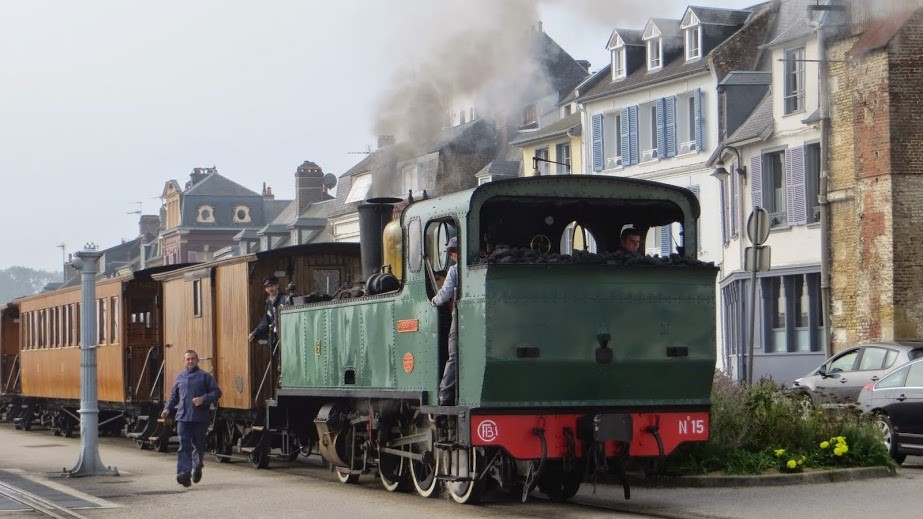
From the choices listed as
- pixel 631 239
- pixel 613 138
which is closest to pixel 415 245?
pixel 631 239

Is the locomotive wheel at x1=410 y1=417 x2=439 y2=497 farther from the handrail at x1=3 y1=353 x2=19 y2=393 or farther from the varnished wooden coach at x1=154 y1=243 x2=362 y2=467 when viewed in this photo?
the handrail at x1=3 y1=353 x2=19 y2=393

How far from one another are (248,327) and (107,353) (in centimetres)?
878

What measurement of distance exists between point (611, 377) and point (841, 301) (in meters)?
20.8

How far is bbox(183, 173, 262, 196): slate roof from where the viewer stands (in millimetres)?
98625

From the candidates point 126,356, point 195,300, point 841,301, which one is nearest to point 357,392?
point 195,300

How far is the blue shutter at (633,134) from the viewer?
1874 inches

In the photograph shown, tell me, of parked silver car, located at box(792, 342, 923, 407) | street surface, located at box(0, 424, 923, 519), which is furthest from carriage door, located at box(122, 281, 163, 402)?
parked silver car, located at box(792, 342, 923, 407)

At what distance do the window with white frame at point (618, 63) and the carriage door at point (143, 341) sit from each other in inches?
944

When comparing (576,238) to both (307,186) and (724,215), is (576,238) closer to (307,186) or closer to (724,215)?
(724,215)

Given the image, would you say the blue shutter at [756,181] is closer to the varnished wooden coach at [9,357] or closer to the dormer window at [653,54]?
the dormer window at [653,54]

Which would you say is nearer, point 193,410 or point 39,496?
point 39,496

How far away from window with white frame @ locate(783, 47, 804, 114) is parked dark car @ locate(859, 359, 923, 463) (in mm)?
19124

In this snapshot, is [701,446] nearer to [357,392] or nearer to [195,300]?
[357,392]

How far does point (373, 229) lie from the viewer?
18094 millimetres
